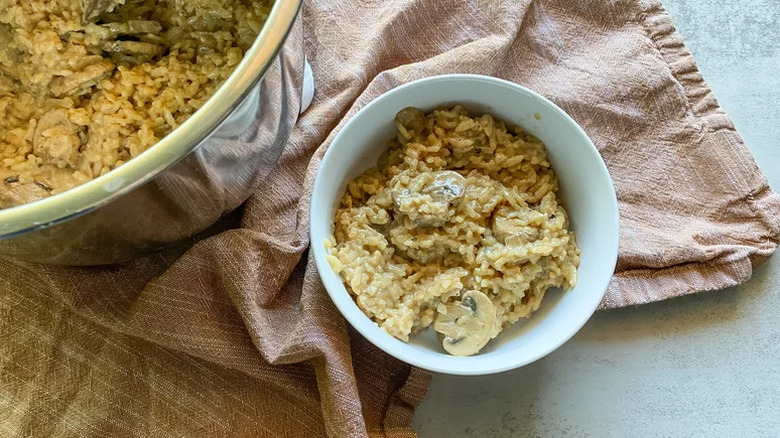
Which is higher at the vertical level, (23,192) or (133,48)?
(133,48)

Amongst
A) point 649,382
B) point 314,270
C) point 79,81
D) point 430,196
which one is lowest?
point 649,382

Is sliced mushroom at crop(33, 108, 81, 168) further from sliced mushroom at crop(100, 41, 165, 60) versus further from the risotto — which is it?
sliced mushroom at crop(100, 41, 165, 60)

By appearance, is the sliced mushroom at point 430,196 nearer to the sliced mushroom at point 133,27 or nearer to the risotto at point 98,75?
the risotto at point 98,75

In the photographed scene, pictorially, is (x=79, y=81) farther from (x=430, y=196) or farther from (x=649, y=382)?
(x=649, y=382)

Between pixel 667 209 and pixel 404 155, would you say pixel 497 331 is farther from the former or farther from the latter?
Answer: pixel 667 209

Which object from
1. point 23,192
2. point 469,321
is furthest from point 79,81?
point 469,321
